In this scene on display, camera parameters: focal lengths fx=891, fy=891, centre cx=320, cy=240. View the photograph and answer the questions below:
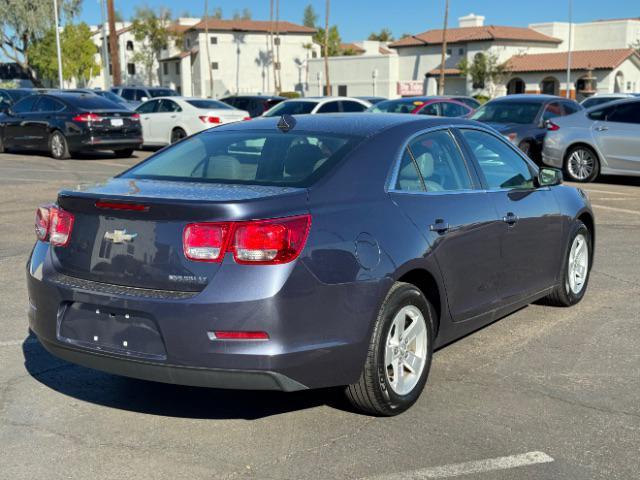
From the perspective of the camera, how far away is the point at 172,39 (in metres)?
99.1

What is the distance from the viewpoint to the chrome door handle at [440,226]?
4.89m

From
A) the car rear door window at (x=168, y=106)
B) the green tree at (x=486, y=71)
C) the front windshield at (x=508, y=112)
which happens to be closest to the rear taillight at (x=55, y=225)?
the front windshield at (x=508, y=112)

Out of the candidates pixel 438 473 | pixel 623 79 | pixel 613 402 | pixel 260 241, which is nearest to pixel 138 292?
pixel 260 241

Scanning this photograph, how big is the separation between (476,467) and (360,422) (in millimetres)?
755

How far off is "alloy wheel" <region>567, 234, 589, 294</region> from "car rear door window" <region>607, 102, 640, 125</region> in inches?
357

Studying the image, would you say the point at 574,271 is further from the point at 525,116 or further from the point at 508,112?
the point at 508,112

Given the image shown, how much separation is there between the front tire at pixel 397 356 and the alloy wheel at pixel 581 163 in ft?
39.1

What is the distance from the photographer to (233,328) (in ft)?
13.1

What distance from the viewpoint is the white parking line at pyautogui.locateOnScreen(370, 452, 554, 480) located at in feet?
12.9

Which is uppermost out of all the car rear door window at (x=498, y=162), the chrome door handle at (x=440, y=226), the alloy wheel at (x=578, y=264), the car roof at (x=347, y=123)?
the car roof at (x=347, y=123)

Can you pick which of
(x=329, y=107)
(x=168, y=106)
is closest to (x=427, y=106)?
(x=329, y=107)

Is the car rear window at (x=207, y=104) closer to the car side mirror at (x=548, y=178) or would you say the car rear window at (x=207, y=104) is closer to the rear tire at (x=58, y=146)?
the rear tire at (x=58, y=146)

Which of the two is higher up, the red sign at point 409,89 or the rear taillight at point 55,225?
the rear taillight at point 55,225

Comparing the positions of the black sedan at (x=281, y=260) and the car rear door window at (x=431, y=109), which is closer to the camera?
the black sedan at (x=281, y=260)
